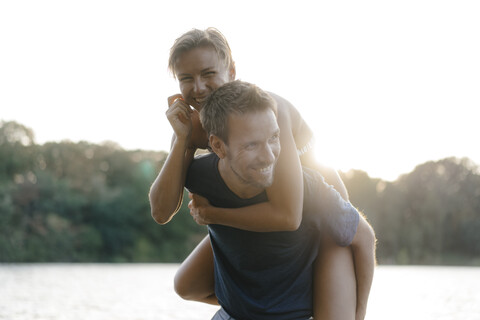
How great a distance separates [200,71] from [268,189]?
607mm

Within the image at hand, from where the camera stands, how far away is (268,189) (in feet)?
8.31

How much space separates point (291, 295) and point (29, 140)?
56.0 meters

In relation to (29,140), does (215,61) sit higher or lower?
higher

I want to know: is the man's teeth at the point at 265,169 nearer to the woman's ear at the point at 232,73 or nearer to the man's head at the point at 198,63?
the man's head at the point at 198,63

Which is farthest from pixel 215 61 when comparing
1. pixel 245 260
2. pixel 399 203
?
pixel 399 203

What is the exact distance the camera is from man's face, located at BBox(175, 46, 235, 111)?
2748 millimetres

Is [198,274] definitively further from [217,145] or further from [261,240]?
[217,145]

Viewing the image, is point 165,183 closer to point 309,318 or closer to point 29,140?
point 309,318

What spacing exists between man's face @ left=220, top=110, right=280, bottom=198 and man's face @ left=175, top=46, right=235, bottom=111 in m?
0.36

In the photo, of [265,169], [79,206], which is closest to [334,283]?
[265,169]

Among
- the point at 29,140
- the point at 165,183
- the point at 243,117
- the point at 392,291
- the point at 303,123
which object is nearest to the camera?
the point at 243,117

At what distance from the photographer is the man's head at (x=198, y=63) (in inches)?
108

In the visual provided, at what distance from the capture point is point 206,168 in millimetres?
2660

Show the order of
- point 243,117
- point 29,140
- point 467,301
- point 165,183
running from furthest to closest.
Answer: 1. point 29,140
2. point 467,301
3. point 165,183
4. point 243,117
